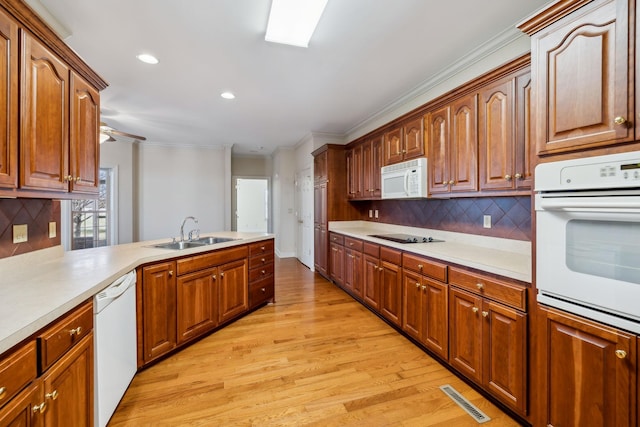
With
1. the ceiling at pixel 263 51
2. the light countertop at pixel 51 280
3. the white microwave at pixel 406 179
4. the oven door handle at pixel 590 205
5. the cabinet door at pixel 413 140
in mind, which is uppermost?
the ceiling at pixel 263 51

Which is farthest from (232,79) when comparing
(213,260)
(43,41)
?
(213,260)

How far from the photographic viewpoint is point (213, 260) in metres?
2.69

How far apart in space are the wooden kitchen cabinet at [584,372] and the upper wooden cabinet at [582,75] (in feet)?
2.70

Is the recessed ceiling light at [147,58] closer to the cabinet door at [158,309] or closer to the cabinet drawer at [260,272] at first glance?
the cabinet door at [158,309]

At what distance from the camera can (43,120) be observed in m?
1.48

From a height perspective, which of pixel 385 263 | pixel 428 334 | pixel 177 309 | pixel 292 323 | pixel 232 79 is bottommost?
pixel 292 323

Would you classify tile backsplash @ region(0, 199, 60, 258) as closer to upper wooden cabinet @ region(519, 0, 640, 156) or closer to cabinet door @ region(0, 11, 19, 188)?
cabinet door @ region(0, 11, 19, 188)

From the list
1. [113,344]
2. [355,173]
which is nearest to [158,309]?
[113,344]

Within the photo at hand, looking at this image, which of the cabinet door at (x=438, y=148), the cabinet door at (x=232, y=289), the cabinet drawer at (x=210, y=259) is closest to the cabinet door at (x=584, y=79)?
the cabinet door at (x=438, y=148)

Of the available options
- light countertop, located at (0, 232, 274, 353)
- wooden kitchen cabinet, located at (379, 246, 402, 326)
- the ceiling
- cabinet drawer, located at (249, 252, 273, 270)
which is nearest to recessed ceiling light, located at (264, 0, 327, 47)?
the ceiling

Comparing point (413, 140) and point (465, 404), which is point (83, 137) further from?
point (465, 404)

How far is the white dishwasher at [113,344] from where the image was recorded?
1.46 meters

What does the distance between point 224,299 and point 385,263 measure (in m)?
1.70

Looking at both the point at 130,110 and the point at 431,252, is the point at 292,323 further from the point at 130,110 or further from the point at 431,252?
the point at 130,110
